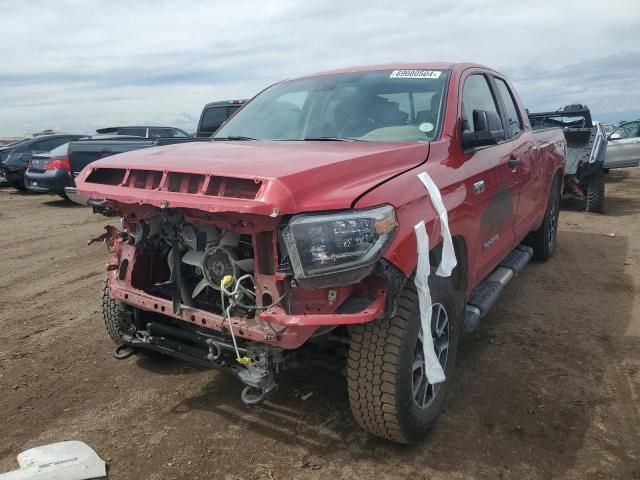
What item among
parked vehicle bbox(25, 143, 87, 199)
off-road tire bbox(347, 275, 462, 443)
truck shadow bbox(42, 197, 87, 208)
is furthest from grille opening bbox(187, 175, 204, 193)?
truck shadow bbox(42, 197, 87, 208)

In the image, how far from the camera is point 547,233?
20.1 ft

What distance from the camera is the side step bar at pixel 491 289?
3.47 meters

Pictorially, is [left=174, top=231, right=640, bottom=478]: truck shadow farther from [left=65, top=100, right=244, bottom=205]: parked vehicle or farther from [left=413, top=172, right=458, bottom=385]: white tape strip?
[left=65, top=100, right=244, bottom=205]: parked vehicle

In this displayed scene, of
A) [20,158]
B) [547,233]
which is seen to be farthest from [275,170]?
[20,158]

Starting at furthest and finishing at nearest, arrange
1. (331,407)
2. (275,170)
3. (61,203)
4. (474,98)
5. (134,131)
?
1. (134,131)
2. (61,203)
3. (474,98)
4. (331,407)
5. (275,170)

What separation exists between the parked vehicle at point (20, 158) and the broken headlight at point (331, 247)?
14346 mm

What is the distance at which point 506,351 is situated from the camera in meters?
3.94

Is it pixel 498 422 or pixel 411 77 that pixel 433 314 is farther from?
pixel 411 77

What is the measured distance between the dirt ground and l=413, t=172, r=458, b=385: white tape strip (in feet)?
1.60

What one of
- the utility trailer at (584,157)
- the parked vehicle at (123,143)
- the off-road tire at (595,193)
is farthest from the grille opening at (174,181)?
the off-road tire at (595,193)

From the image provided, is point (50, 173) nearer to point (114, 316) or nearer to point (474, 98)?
point (114, 316)

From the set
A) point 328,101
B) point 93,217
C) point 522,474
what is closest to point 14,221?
point 93,217

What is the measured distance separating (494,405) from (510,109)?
2.81 m

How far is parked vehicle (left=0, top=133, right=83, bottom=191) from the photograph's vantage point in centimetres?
1470
